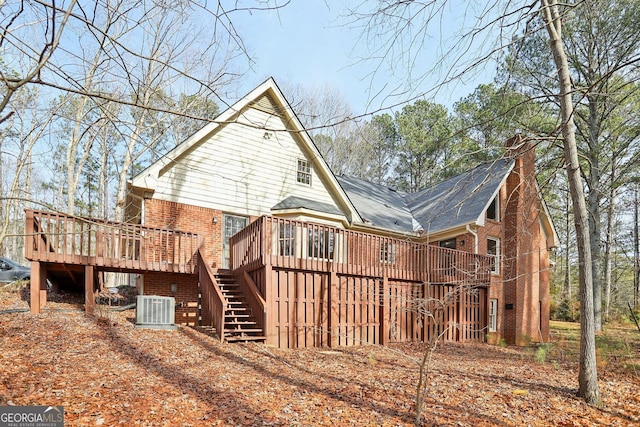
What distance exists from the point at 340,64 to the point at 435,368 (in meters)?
6.20

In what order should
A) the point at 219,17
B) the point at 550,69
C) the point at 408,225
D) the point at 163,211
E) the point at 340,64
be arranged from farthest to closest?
the point at 408,225 < the point at 550,69 < the point at 163,211 < the point at 340,64 < the point at 219,17

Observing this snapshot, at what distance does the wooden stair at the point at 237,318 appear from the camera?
873 cm

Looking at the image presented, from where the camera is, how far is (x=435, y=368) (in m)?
7.64

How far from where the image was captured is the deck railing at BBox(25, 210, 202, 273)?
8.77 meters

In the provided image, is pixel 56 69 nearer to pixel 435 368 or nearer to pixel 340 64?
pixel 340 64

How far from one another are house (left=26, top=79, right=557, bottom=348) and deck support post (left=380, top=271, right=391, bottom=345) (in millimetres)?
41

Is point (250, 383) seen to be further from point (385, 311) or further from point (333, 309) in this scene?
point (385, 311)

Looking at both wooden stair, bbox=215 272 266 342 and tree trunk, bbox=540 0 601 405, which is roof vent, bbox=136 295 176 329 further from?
tree trunk, bbox=540 0 601 405

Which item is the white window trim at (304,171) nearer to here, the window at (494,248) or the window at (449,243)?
the window at (449,243)

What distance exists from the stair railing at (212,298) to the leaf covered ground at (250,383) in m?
0.45

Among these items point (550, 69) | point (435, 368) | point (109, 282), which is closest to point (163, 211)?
point (435, 368)

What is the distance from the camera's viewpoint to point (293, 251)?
36.0ft

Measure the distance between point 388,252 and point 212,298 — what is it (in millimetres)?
5169

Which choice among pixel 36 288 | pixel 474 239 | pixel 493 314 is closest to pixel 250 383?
pixel 36 288
